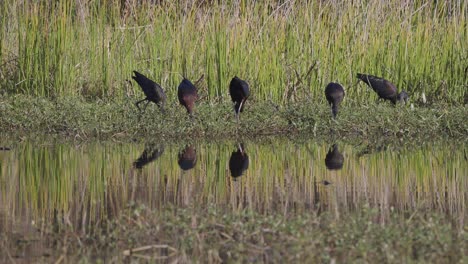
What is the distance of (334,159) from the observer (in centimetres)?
823

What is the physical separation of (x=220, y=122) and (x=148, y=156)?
1.35 meters

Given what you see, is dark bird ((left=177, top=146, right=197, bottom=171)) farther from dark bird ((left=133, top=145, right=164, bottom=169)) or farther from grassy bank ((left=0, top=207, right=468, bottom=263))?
grassy bank ((left=0, top=207, right=468, bottom=263))

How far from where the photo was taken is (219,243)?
16.4 feet

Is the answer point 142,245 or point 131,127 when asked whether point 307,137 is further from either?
point 142,245

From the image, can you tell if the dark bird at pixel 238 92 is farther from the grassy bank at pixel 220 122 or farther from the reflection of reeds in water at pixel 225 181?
the reflection of reeds in water at pixel 225 181

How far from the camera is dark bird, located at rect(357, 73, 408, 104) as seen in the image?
1062 centimetres

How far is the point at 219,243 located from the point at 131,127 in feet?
14.5

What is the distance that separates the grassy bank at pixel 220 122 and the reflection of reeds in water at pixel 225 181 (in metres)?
0.46

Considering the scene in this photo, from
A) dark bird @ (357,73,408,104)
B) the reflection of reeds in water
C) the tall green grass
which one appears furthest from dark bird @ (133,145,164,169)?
dark bird @ (357,73,408,104)

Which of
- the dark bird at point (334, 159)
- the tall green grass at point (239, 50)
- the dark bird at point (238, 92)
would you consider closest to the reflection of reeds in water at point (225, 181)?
the dark bird at point (334, 159)

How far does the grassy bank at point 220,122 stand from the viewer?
30.4 feet

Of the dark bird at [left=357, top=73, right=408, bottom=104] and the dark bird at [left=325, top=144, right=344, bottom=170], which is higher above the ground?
the dark bird at [left=357, top=73, right=408, bottom=104]

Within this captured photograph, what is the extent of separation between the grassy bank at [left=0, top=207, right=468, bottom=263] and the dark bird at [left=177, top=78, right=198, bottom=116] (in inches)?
173

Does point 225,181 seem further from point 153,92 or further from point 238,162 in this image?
point 153,92
